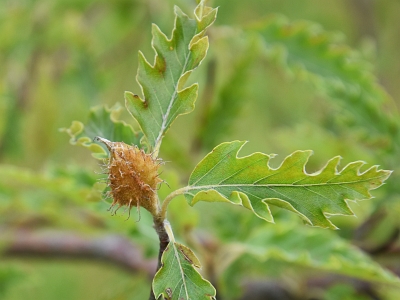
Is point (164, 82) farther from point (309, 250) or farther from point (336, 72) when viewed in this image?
point (336, 72)

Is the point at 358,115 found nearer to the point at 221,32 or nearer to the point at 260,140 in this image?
the point at 221,32

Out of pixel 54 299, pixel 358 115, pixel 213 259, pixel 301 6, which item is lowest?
pixel 54 299

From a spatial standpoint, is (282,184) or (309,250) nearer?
(282,184)

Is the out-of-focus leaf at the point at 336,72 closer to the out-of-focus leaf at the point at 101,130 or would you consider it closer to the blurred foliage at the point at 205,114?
the blurred foliage at the point at 205,114

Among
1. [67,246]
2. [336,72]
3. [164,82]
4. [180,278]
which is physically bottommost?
[67,246]

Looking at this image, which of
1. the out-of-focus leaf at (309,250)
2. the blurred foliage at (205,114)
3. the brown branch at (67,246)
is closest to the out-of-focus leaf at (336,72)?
the blurred foliage at (205,114)

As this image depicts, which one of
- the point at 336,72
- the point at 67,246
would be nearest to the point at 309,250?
the point at 336,72

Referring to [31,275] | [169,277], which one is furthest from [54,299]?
[169,277]
